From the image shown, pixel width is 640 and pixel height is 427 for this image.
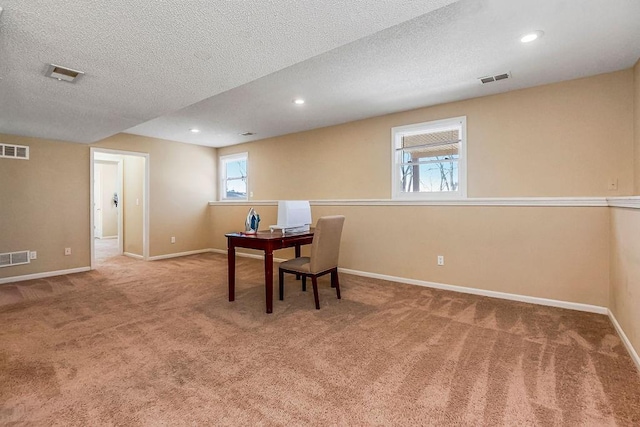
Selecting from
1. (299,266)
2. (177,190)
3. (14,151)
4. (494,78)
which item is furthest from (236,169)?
(494,78)

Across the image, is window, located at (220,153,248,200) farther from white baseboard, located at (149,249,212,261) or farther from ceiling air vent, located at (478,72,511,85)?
ceiling air vent, located at (478,72,511,85)

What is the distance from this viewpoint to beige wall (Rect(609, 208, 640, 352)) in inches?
77.3

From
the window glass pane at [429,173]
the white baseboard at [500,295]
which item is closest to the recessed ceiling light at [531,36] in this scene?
the window glass pane at [429,173]

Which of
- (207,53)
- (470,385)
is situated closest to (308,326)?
(470,385)

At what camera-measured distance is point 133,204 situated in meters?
5.98

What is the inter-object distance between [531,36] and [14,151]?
238 inches

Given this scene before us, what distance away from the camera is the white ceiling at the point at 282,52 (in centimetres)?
152

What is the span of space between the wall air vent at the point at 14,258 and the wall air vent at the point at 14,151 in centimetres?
132

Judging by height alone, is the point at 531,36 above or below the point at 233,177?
above

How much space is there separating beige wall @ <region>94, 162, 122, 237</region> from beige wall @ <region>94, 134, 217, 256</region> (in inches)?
174

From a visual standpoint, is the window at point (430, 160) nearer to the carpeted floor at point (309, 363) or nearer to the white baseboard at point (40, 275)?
the carpeted floor at point (309, 363)

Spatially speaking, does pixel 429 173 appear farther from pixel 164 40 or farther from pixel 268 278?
pixel 164 40

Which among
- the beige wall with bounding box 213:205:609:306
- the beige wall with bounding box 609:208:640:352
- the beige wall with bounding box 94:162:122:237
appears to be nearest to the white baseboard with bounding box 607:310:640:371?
the beige wall with bounding box 609:208:640:352

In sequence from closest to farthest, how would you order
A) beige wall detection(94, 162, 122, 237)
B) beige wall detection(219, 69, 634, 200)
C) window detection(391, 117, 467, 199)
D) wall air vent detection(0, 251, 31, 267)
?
beige wall detection(219, 69, 634, 200) < window detection(391, 117, 467, 199) < wall air vent detection(0, 251, 31, 267) < beige wall detection(94, 162, 122, 237)
